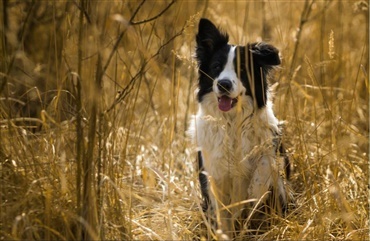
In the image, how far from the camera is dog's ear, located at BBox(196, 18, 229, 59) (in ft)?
14.6

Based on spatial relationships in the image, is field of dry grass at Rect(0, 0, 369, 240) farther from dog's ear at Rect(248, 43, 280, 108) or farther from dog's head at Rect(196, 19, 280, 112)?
dog's ear at Rect(248, 43, 280, 108)

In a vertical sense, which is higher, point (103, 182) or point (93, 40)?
point (93, 40)

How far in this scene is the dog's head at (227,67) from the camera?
415 cm

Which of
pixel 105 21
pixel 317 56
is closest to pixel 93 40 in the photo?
pixel 105 21

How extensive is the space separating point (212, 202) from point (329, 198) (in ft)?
2.68

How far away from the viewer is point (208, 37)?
448cm

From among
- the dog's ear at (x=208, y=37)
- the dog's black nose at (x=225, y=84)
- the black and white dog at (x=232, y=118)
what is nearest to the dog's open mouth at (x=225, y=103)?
the black and white dog at (x=232, y=118)

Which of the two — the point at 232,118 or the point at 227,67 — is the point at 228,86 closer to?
the point at 227,67

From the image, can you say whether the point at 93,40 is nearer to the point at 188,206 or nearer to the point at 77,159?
the point at 77,159

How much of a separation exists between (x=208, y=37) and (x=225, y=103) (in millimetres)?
535

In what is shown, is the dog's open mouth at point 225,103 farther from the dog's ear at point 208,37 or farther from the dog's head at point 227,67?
the dog's ear at point 208,37

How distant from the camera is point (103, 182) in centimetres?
319

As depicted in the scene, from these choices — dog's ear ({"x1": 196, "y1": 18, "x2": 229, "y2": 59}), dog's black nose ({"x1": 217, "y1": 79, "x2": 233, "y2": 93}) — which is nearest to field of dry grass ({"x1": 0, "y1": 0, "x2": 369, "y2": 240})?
dog's ear ({"x1": 196, "y1": 18, "x2": 229, "y2": 59})

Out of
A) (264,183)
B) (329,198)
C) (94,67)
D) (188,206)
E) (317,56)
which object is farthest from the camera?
(317,56)
